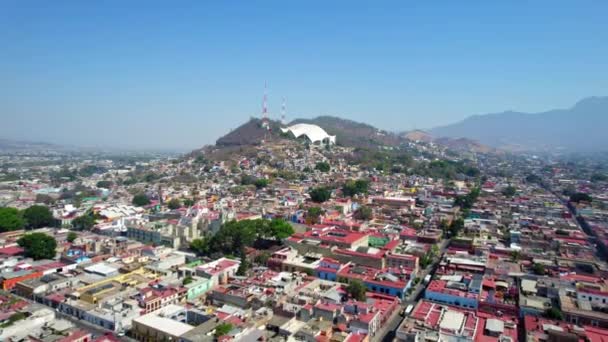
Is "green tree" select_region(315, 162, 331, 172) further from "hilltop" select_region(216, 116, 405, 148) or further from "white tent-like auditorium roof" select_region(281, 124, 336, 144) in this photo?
"white tent-like auditorium roof" select_region(281, 124, 336, 144)

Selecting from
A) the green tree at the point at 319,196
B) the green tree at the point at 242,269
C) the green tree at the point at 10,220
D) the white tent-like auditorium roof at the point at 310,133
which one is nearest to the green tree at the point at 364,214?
the green tree at the point at 319,196

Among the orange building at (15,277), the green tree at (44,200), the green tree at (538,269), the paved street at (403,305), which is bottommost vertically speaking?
the paved street at (403,305)

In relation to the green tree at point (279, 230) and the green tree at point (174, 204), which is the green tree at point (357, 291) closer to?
the green tree at point (279, 230)

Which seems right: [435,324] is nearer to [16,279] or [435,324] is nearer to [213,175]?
[16,279]

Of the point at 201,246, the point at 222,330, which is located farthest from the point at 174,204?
the point at 222,330

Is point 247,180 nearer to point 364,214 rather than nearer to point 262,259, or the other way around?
point 364,214

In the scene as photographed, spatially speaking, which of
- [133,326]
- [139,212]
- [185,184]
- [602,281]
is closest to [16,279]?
[133,326]
